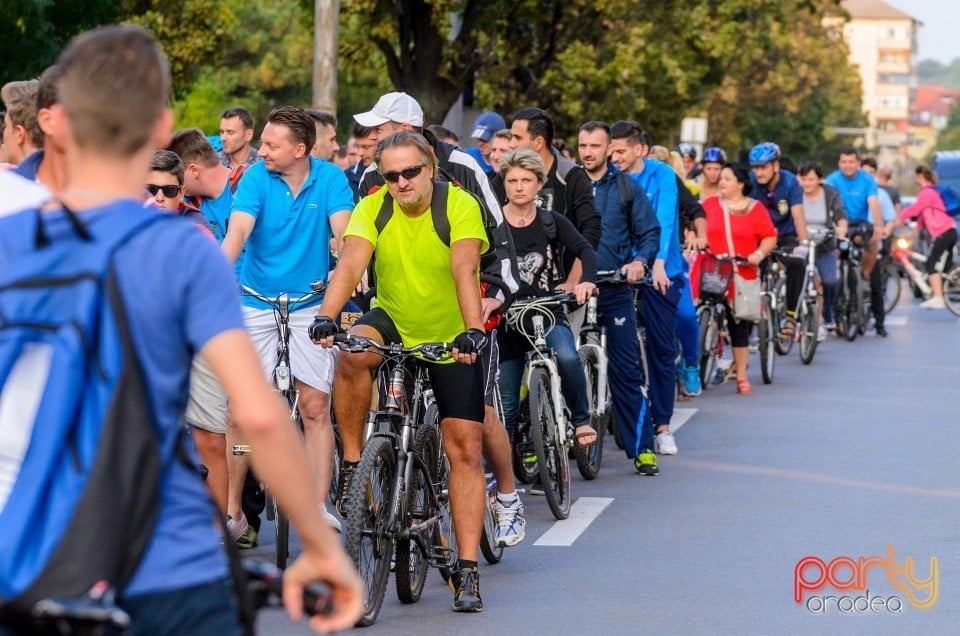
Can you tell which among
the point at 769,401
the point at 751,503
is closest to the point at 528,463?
the point at 751,503

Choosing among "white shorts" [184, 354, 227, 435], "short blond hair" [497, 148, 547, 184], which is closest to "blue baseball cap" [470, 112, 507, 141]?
"short blond hair" [497, 148, 547, 184]

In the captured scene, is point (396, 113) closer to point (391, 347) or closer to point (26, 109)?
point (391, 347)

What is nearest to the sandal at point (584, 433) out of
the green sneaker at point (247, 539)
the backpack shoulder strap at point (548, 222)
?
the backpack shoulder strap at point (548, 222)

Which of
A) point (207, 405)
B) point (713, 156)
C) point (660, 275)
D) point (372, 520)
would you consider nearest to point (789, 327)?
point (713, 156)

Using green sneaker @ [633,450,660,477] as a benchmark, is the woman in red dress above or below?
above

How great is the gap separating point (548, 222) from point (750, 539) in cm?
199

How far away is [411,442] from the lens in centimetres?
662

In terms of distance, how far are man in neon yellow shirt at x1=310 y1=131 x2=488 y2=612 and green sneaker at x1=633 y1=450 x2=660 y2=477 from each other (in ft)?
11.7

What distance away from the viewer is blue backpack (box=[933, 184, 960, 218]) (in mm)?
24625

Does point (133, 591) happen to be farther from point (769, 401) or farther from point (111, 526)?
point (769, 401)

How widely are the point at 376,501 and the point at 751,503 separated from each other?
11.2ft

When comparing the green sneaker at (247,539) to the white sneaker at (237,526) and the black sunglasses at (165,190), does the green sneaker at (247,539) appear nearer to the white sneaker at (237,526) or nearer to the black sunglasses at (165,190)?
the white sneaker at (237,526)

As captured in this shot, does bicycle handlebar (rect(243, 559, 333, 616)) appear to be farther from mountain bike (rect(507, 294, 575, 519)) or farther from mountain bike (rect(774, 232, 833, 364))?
mountain bike (rect(774, 232, 833, 364))

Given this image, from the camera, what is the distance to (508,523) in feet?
24.9
